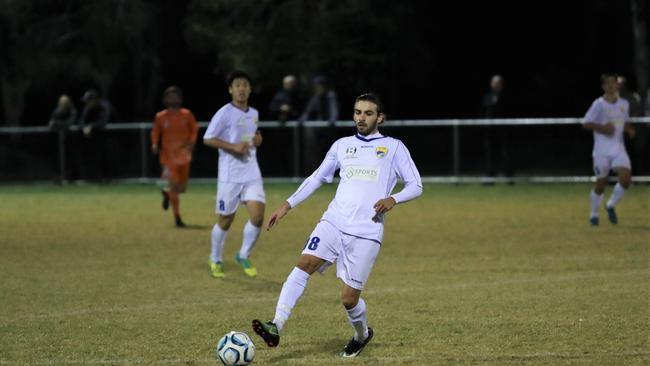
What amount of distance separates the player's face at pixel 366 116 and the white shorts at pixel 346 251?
75cm

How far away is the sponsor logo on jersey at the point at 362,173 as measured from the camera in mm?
8734

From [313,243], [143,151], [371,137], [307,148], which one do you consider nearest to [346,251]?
[313,243]

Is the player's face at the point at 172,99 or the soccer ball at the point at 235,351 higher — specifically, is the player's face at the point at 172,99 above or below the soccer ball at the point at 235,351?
above

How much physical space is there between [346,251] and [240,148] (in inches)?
195

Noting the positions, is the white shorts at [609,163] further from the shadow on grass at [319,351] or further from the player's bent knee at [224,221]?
the shadow on grass at [319,351]

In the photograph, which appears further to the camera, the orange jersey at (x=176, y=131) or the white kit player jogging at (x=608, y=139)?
the orange jersey at (x=176, y=131)

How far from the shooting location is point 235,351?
7.97m

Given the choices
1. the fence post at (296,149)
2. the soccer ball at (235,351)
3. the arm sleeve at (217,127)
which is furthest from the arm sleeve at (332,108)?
the soccer ball at (235,351)

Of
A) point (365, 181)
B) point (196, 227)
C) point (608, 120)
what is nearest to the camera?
point (365, 181)

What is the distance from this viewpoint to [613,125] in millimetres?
17844

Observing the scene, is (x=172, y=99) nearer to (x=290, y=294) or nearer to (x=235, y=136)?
(x=235, y=136)

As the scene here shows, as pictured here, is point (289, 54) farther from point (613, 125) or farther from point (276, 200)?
point (613, 125)

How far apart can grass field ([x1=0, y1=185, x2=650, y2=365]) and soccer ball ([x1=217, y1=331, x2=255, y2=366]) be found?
37 cm

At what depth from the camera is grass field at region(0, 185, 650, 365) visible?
29.0 ft
